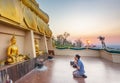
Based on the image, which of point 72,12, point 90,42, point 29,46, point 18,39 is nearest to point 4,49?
point 18,39

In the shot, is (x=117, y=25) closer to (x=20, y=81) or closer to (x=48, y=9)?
(x=48, y=9)

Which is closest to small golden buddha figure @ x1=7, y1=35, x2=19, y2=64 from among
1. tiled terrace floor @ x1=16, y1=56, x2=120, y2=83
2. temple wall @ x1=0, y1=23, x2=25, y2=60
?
temple wall @ x1=0, y1=23, x2=25, y2=60

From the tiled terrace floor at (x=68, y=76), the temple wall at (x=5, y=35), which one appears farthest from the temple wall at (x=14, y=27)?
the tiled terrace floor at (x=68, y=76)

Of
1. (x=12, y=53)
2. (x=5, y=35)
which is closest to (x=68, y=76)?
(x=12, y=53)

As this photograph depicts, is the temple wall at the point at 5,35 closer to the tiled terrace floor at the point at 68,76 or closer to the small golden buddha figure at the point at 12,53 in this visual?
the small golden buddha figure at the point at 12,53

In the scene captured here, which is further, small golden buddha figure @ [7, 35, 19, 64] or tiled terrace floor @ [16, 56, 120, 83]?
small golden buddha figure @ [7, 35, 19, 64]

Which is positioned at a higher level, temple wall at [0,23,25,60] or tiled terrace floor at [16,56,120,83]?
temple wall at [0,23,25,60]

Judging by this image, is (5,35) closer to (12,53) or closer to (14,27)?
(14,27)

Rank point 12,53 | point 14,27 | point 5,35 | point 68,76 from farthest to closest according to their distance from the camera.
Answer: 1. point 14,27
2. point 5,35
3. point 12,53
4. point 68,76

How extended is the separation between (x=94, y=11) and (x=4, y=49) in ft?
32.8

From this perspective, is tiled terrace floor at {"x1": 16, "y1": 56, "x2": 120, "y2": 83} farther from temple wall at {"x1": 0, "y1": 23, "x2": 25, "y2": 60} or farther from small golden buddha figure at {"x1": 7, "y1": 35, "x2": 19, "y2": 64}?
temple wall at {"x1": 0, "y1": 23, "x2": 25, "y2": 60}

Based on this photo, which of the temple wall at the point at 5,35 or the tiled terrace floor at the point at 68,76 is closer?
the tiled terrace floor at the point at 68,76

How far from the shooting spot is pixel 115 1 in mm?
12055

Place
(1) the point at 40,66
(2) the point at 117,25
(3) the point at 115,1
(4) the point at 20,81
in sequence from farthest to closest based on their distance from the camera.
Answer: (2) the point at 117,25
(3) the point at 115,1
(1) the point at 40,66
(4) the point at 20,81
